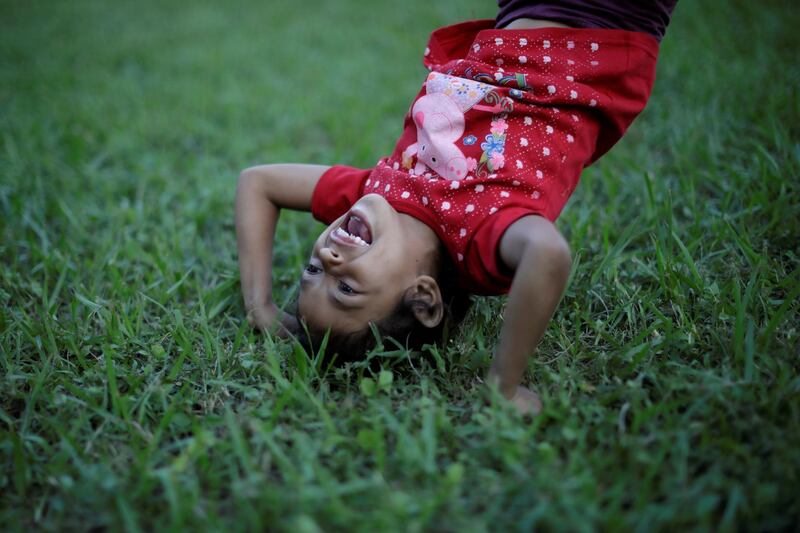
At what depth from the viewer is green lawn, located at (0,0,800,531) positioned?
1496 millimetres

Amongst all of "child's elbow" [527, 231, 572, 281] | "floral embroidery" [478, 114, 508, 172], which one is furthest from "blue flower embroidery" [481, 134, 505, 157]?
"child's elbow" [527, 231, 572, 281]

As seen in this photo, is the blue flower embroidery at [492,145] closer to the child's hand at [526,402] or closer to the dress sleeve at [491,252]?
A: the dress sleeve at [491,252]

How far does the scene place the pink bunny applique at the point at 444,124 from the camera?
2078 mm

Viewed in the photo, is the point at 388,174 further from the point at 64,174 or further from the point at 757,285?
the point at 64,174

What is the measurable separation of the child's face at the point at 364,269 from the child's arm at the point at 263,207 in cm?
41

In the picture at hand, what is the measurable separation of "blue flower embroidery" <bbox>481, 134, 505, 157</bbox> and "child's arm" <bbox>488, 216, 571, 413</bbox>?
0.33 metres

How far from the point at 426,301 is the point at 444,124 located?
64 centimetres

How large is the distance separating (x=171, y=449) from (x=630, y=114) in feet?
6.39

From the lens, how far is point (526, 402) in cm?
179

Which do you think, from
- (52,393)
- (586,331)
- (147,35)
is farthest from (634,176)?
(147,35)

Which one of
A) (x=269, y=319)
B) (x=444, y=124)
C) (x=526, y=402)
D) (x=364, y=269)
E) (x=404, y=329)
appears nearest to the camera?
→ (x=526, y=402)

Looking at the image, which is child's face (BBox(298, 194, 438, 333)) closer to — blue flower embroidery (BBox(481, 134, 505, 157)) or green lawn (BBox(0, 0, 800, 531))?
green lawn (BBox(0, 0, 800, 531))

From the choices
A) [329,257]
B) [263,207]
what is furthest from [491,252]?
[263,207]

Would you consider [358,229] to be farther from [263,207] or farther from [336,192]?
[263,207]
